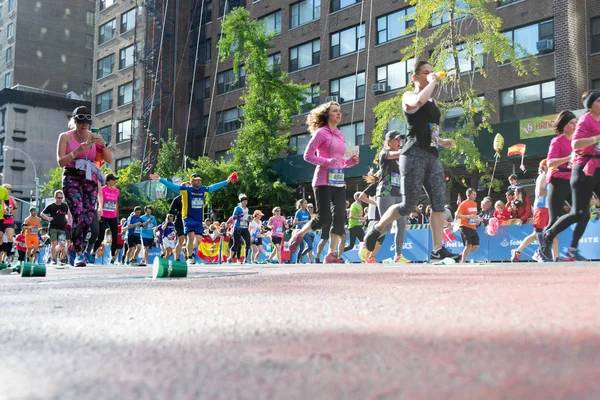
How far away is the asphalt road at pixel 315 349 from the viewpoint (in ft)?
3.59

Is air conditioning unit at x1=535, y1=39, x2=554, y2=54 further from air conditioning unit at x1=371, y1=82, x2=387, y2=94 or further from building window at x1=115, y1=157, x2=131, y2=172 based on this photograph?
building window at x1=115, y1=157, x2=131, y2=172

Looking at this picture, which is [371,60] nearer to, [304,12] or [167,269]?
[304,12]

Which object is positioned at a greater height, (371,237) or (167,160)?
(167,160)

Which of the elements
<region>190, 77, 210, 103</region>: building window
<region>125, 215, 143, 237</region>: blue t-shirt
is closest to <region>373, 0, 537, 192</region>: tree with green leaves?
<region>125, 215, 143, 237</region>: blue t-shirt

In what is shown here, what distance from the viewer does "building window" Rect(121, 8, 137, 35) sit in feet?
169

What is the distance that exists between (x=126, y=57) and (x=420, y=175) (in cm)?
4818

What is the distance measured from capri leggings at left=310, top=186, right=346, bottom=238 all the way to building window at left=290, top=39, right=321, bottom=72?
→ 1214 inches

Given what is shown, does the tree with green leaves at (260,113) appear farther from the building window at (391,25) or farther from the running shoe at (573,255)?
the running shoe at (573,255)

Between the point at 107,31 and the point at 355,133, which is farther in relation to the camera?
the point at 107,31

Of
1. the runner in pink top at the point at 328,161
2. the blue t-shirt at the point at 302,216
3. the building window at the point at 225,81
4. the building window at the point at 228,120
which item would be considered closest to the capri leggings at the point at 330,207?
the runner in pink top at the point at 328,161

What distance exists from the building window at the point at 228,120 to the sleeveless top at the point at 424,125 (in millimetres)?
36449

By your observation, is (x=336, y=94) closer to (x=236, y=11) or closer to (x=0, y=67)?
(x=236, y=11)

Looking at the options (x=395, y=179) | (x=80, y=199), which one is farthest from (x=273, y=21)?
(x=80, y=199)

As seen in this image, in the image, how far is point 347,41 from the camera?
37.2 m
